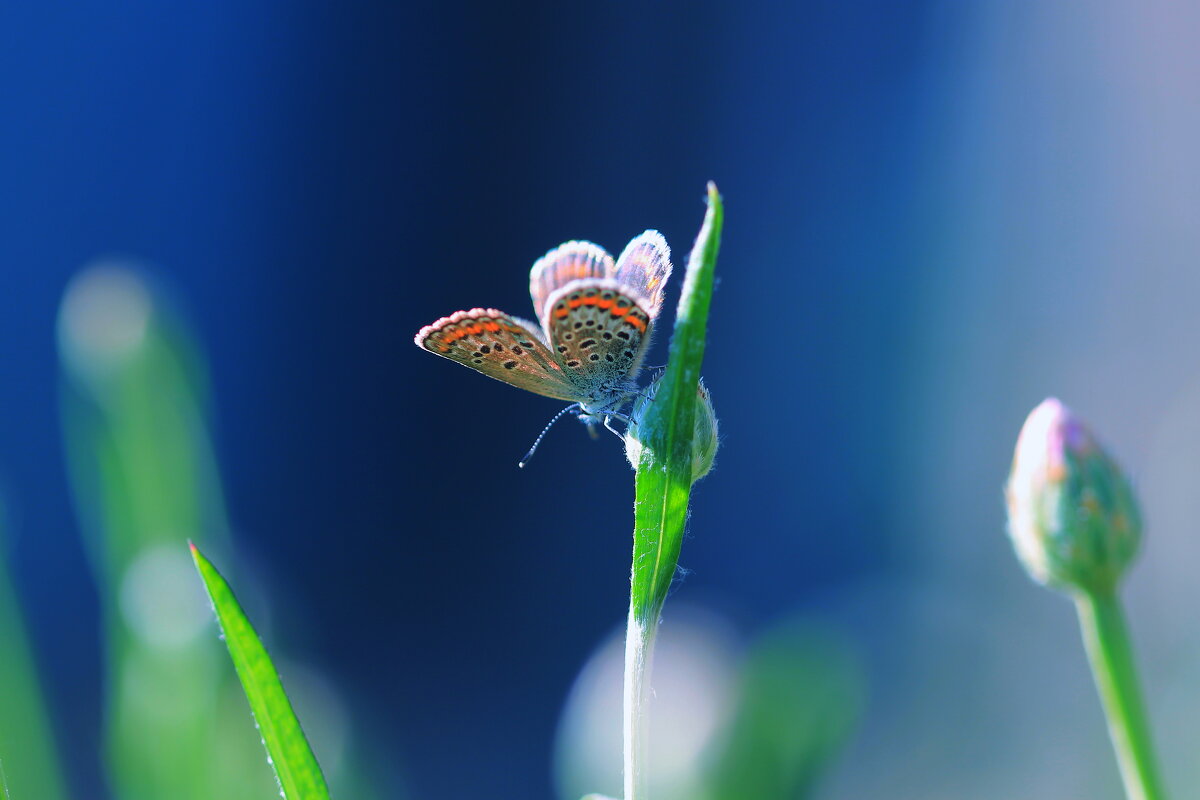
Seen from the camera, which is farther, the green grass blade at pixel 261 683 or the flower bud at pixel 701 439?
the flower bud at pixel 701 439

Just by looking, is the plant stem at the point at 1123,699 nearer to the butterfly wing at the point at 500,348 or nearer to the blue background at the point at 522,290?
the butterfly wing at the point at 500,348

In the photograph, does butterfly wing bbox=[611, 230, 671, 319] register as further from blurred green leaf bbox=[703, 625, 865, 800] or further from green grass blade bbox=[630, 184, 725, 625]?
blurred green leaf bbox=[703, 625, 865, 800]

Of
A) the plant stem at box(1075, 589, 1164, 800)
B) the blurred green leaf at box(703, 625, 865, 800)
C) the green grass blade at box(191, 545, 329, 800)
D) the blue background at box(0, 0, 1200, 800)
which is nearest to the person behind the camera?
the plant stem at box(1075, 589, 1164, 800)

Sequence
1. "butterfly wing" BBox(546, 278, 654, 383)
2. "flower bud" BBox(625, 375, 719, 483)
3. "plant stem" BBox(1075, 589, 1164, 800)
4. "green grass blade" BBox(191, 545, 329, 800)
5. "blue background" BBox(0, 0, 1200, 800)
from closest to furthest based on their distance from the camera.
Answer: "plant stem" BBox(1075, 589, 1164, 800)
"green grass blade" BBox(191, 545, 329, 800)
"flower bud" BBox(625, 375, 719, 483)
"butterfly wing" BBox(546, 278, 654, 383)
"blue background" BBox(0, 0, 1200, 800)

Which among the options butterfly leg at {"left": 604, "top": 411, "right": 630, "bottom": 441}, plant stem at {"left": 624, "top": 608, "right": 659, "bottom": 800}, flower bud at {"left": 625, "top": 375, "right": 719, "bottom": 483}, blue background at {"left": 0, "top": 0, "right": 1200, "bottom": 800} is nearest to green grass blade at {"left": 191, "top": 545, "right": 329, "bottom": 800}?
plant stem at {"left": 624, "top": 608, "right": 659, "bottom": 800}

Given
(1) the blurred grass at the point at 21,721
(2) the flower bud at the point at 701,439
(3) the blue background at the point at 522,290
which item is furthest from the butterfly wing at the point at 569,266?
(3) the blue background at the point at 522,290

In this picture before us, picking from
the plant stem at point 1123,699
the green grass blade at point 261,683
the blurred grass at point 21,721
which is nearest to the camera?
the plant stem at point 1123,699

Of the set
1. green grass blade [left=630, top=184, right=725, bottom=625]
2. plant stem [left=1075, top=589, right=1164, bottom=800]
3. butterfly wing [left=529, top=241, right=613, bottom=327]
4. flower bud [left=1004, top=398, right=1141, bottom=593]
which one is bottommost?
plant stem [left=1075, top=589, right=1164, bottom=800]

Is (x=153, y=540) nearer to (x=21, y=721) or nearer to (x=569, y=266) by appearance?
(x=21, y=721)
